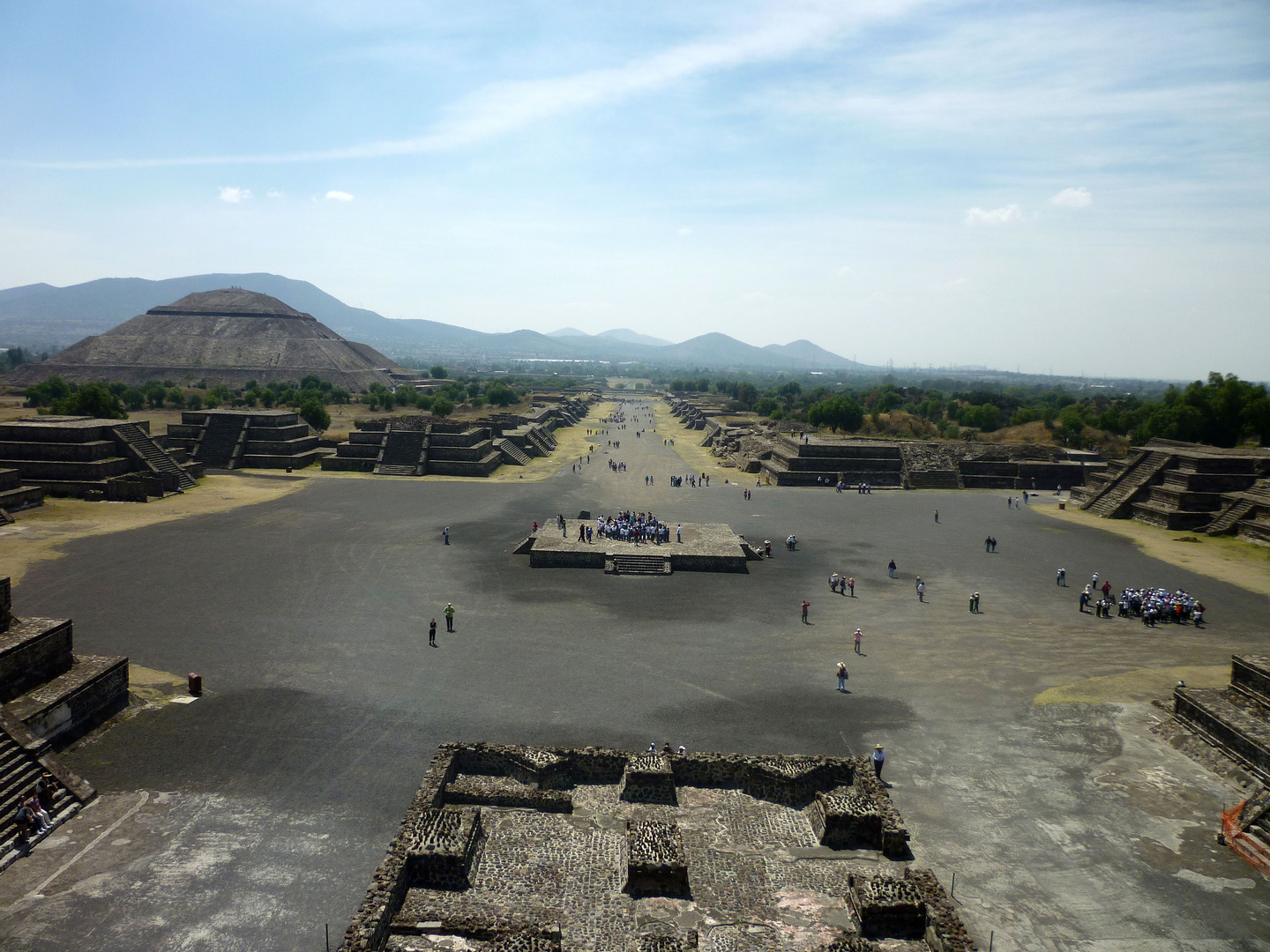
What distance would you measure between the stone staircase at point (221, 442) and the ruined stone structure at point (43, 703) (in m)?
40.2

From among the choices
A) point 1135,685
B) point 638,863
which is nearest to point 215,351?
point 638,863

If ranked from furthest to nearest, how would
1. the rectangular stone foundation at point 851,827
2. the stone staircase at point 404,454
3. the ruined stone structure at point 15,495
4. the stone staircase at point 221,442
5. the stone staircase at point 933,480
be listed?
the stone staircase at point 221,442, the stone staircase at point 933,480, the stone staircase at point 404,454, the ruined stone structure at point 15,495, the rectangular stone foundation at point 851,827

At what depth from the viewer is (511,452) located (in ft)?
198

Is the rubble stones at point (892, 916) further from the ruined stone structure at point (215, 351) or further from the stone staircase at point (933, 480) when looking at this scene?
the ruined stone structure at point (215, 351)

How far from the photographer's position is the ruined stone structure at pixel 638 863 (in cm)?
1022

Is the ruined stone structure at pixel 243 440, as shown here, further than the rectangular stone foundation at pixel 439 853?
Yes

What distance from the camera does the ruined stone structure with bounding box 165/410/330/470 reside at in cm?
5362

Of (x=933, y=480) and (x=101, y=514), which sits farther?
(x=933, y=480)

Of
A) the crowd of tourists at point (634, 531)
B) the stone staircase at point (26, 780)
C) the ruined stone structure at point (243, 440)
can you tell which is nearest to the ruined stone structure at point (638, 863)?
the stone staircase at point (26, 780)

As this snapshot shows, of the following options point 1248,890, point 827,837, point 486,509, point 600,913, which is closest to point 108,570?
point 486,509

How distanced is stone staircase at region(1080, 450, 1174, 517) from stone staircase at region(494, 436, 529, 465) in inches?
1653

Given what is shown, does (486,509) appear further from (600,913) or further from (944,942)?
(944,942)

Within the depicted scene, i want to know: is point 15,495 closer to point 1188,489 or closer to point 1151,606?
point 1151,606

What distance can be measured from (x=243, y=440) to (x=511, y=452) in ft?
68.7
